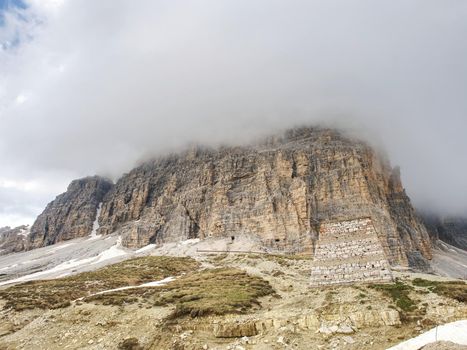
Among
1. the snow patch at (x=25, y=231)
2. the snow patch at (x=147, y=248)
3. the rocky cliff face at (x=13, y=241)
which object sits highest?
the snow patch at (x=25, y=231)

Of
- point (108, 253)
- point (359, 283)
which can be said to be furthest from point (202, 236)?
point (359, 283)

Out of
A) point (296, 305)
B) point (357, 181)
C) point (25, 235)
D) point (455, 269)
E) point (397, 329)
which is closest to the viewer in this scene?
point (397, 329)

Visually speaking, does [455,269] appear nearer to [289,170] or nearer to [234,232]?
[289,170]

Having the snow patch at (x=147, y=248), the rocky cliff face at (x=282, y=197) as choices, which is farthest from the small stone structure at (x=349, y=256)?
the snow patch at (x=147, y=248)

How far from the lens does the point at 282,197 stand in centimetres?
10625

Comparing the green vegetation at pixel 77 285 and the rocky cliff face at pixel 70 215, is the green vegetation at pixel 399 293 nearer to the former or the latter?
the green vegetation at pixel 77 285

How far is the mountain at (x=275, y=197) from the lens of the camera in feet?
325

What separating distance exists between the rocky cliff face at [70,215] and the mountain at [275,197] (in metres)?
3.57

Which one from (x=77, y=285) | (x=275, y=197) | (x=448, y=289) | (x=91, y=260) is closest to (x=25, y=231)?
(x=91, y=260)

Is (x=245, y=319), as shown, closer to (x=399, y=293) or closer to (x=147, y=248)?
(x=399, y=293)

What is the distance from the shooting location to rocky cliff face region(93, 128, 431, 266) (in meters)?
99.0

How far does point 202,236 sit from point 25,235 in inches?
4557

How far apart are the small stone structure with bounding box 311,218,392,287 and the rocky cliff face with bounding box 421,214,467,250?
514 feet

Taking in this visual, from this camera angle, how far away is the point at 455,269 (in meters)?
113
